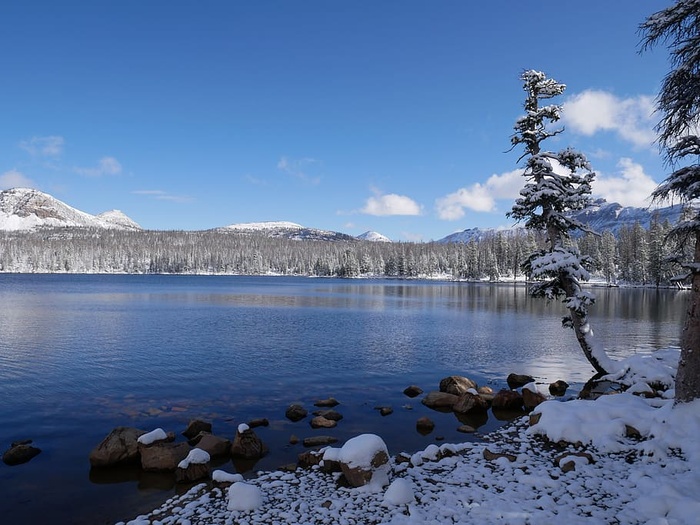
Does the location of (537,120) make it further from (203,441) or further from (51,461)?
(51,461)

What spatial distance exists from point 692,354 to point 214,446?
49.8 ft

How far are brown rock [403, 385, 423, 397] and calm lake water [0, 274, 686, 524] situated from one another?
55 centimetres

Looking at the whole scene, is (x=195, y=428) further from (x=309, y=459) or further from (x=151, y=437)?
(x=309, y=459)

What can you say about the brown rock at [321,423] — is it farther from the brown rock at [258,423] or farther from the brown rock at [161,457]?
the brown rock at [161,457]

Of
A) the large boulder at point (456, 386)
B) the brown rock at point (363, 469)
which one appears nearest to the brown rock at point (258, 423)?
the brown rock at point (363, 469)

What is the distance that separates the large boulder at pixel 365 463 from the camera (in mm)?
11413

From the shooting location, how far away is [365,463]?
37.8ft

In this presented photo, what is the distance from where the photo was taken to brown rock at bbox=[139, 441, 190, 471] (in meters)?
13.9

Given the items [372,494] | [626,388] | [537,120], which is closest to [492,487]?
[372,494]

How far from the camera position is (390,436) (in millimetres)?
16859

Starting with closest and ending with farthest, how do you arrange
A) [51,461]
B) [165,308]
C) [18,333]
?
[51,461], [18,333], [165,308]

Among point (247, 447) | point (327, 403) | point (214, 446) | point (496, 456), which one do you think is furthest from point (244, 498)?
point (327, 403)

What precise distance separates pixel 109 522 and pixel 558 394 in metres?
20.0

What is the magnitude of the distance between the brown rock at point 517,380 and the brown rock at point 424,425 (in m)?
9.12
